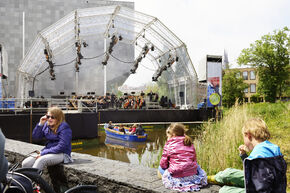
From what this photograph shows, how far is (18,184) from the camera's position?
6.52 ft

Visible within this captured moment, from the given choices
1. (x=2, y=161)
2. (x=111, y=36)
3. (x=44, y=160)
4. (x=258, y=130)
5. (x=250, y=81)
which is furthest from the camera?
(x=250, y=81)

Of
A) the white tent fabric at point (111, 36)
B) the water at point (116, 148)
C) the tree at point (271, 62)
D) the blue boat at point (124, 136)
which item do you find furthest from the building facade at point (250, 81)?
the blue boat at point (124, 136)

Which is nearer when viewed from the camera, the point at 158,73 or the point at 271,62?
the point at 158,73

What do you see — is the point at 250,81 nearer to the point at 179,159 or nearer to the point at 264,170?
the point at 179,159

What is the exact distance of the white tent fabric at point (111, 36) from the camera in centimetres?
1914

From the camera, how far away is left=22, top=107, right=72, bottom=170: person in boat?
9.71 feet

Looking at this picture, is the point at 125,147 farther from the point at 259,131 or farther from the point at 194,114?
the point at 259,131

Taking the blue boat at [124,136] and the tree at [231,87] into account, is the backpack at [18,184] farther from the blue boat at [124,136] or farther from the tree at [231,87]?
the tree at [231,87]

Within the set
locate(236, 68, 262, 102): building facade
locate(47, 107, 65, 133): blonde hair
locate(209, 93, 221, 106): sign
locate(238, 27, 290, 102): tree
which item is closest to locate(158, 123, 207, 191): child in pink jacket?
locate(47, 107, 65, 133): blonde hair

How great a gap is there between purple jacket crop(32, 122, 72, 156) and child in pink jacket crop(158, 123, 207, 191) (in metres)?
1.20

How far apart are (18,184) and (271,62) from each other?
102 ft

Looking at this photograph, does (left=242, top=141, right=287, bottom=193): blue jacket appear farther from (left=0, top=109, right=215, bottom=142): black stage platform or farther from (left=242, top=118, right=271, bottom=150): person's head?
(left=0, top=109, right=215, bottom=142): black stage platform

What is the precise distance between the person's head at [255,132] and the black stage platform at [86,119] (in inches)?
455

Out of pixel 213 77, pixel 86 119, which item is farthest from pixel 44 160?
pixel 213 77
